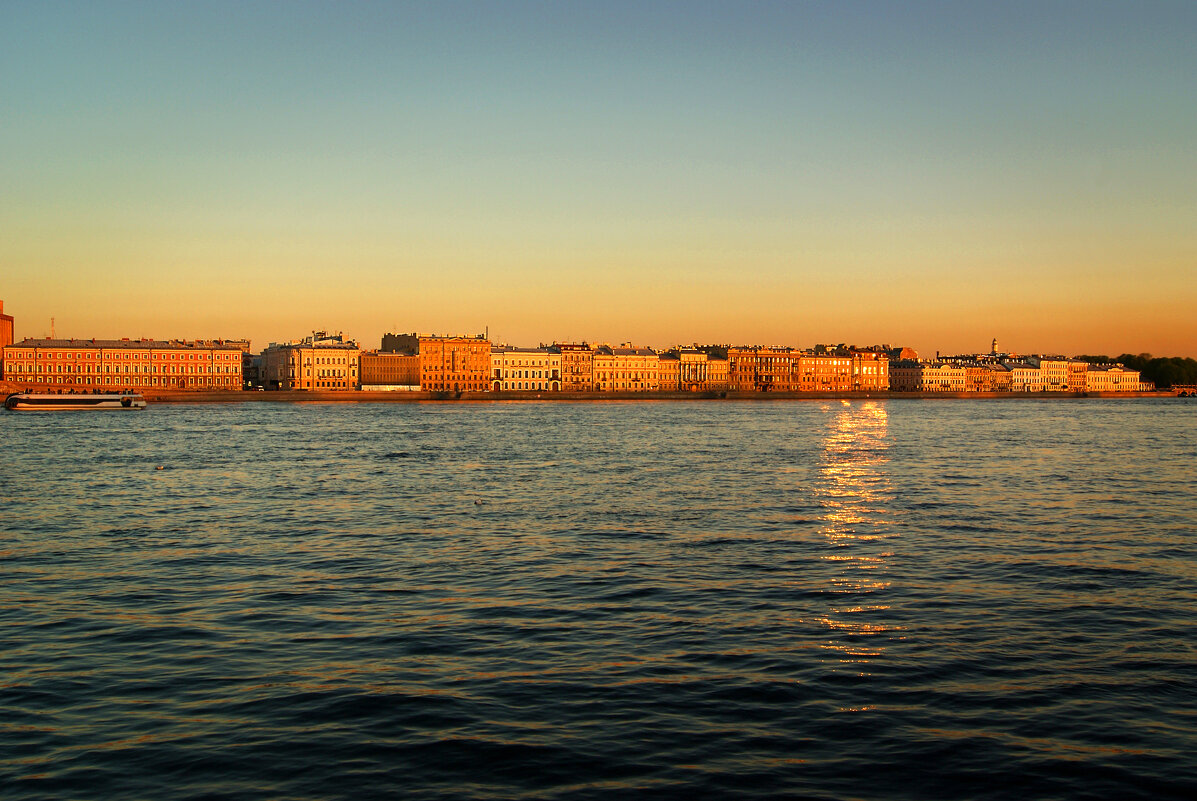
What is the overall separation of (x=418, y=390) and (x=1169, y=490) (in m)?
103

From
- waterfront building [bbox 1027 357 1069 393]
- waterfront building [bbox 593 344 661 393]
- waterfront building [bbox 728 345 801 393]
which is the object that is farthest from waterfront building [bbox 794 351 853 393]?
waterfront building [bbox 1027 357 1069 393]

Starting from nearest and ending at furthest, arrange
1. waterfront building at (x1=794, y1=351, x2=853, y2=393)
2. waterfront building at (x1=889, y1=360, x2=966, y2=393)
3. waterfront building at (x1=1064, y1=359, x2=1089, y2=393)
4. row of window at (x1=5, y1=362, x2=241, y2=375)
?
row of window at (x1=5, y1=362, x2=241, y2=375) → waterfront building at (x1=794, y1=351, x2=853, y2=393) → waterfront building at (x1=889, y1=360, x2=966, y2=393) → waterfront building at (x1=1064, y1=359, x2=1089, y2=393)

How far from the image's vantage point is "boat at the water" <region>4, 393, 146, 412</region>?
276 ft

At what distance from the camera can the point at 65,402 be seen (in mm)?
Answer: 86562

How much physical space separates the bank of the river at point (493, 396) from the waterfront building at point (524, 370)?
27.1 ft

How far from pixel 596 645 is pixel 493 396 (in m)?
110

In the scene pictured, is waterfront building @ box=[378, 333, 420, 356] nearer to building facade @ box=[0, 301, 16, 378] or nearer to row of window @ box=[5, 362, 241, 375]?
row of window @ box=[5, 362, 241, 375]

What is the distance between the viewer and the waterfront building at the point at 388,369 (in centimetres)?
12862

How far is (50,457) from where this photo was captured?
3578cm

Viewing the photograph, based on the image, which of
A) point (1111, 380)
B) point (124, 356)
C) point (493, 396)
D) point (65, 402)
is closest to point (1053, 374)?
point (1111, 380)

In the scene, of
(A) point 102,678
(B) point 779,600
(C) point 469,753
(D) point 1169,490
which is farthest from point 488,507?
(D) point 1169,490

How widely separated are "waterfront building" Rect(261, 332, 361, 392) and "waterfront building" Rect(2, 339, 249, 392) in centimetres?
635

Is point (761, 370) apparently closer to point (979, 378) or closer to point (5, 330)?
point (979, 378)

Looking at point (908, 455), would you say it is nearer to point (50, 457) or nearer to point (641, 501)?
point (641, 501)
